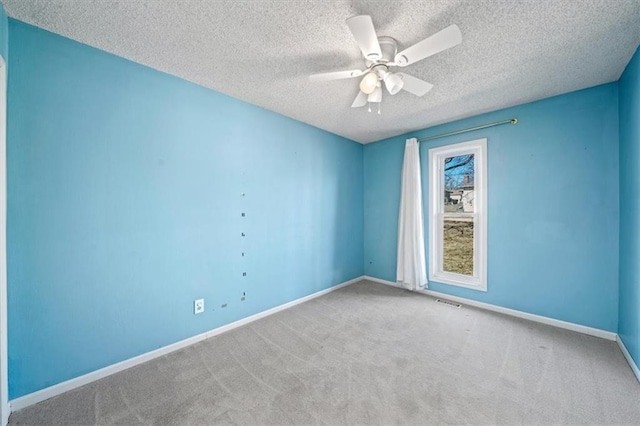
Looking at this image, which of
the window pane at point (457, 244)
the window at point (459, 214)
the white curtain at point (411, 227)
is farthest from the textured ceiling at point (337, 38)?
the window pane at point (457, 244)

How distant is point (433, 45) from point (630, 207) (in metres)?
2.13

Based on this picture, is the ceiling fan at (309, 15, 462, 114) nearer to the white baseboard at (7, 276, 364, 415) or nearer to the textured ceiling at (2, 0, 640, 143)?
the textured ceiling at (2, 0, 640, 143)

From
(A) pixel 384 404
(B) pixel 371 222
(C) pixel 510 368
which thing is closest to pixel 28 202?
(A) pixel 384 404

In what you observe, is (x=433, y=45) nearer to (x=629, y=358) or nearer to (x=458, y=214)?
(x=458, y=214)

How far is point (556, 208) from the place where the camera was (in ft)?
8.20

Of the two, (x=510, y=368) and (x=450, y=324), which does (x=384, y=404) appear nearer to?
(x=510, y=368)

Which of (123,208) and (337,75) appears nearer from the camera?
(337,75)

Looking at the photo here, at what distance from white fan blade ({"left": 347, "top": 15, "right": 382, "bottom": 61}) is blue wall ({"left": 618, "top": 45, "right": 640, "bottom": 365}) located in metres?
1.98

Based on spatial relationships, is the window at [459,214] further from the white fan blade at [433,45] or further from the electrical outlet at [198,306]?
the electrical outlet at [198,306]

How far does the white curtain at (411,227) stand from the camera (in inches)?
133

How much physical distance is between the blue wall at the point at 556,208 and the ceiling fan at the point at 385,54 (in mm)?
1706

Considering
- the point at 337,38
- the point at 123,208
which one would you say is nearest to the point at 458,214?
the point at 337,38

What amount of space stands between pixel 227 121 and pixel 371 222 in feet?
8.98

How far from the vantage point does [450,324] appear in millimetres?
2549
